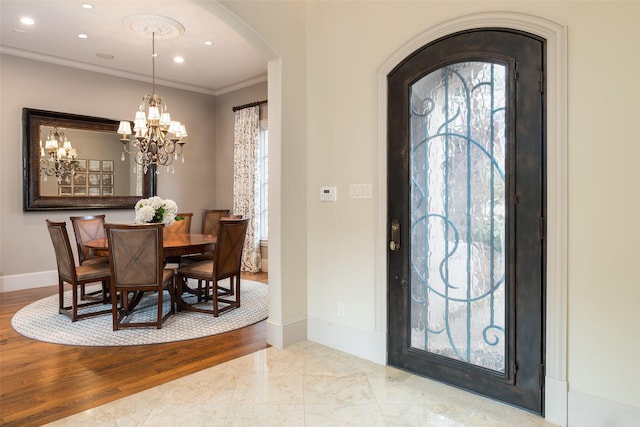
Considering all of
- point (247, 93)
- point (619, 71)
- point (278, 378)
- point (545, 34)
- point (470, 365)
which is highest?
point (247, 93)

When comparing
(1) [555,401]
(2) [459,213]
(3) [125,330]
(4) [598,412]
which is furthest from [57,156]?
(4) [598,412]

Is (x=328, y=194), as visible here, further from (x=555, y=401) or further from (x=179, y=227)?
(x=179, y=227)

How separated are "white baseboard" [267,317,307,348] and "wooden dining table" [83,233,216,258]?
1337mm

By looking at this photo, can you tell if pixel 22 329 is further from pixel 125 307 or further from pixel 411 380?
pixel 411 380

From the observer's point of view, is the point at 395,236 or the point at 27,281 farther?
A: the point at 27,281

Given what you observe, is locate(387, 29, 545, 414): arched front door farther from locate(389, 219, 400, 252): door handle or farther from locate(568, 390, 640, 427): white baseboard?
locate(568, 390, 640, 427): white baseboard

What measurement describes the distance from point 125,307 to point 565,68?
4185 mm

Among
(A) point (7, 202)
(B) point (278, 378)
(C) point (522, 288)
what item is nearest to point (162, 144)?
(A) point (7, 202)

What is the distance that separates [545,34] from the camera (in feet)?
7.21

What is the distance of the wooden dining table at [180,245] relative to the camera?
402 centimetres

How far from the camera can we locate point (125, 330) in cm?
379

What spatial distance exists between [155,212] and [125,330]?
53.5 inches

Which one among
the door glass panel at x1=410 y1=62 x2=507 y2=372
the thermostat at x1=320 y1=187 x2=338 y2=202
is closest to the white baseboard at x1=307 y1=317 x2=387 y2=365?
the door glass panel at x1=410 y1=62 x2=507 y2=372

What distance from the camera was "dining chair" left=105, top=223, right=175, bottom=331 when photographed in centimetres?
364
